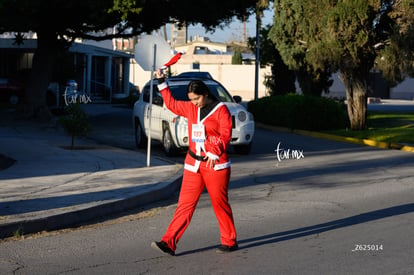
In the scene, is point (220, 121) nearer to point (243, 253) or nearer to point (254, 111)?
point (243, 253)

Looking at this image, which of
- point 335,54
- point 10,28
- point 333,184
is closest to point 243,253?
point 333,184

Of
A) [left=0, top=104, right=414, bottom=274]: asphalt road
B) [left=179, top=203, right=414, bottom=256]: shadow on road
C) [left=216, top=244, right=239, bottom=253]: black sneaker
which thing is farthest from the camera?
[left=179, top=203, right=414, bottom=256]: shadow on road

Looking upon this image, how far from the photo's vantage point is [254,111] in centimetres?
2973

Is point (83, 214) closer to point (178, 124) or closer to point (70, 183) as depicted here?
point (70, 183)

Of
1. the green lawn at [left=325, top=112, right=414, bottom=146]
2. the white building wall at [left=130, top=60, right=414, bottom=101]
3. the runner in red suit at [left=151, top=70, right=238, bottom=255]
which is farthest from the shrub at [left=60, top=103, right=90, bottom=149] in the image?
the white building wall at [left=130, top=60, right=414, bottom=101]

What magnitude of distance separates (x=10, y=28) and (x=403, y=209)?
16.1 m

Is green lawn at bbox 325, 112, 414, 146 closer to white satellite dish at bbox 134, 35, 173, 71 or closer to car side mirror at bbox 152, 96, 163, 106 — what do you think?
car side mirror at bbox 152, 96, 163, 106

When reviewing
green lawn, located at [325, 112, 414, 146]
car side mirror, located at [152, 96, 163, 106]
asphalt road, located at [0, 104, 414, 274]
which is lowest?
asphalt road, located at [0, 104, 414, 274]

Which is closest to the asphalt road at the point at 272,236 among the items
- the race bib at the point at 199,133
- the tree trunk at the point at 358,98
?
the race bib at the point at 199,133

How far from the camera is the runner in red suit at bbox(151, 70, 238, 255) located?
7.89 metres

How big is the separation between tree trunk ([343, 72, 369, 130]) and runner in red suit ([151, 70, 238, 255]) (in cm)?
1694

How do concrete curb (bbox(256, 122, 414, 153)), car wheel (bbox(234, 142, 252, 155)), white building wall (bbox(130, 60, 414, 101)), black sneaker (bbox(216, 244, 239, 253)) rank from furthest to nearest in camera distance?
white building wall (bbox(130, 60, 414, 101))
concrete curb (bbox(256, 122, 414, 153))
car wheel (bbox(234, 142, 252, 155))
black sneaker (bbox(216, 244, 239, 253))

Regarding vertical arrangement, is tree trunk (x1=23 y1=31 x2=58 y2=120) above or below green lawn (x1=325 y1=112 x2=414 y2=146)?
above

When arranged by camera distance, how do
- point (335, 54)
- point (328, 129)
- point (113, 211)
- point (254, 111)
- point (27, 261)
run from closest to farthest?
point (27, 261)
point (113, 211)
point (335, 54)
point (328, 129)
point (254, 111)
